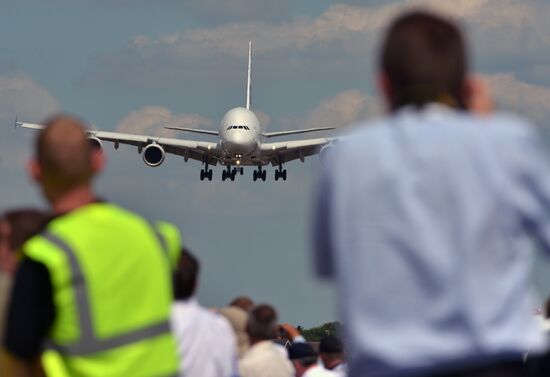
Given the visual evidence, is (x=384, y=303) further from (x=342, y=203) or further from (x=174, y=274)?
(x=174, y=274)

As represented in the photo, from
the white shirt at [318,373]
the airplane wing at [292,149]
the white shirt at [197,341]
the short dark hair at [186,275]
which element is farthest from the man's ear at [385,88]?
the airplane wing at [292,149]

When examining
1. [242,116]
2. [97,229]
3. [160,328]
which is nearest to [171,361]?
[160,328]

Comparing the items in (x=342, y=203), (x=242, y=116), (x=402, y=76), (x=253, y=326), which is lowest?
(x=253, y=326)

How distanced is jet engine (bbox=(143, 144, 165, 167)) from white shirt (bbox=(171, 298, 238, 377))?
5690cm

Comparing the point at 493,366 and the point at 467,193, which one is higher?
the point at 467,193

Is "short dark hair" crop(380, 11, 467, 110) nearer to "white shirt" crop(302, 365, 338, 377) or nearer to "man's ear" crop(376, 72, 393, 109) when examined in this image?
"man's ear" crop(376, 72, 393, 109)

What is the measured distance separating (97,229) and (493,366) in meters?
1.58

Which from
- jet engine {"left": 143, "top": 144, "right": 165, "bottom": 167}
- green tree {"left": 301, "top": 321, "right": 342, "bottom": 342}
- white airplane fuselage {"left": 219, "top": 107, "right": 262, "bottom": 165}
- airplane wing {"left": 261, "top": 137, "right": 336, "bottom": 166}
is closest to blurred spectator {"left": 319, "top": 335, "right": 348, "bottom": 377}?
green tree {"left": 301, "top": 321, "right": 342, "bottom": 342}

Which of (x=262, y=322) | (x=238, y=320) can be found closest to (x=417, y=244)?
(x=262, y=322)

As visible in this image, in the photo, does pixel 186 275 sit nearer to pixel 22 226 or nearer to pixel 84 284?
pixel 22 226

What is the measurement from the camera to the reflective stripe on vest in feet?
15.7

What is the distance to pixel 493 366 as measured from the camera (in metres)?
4.11

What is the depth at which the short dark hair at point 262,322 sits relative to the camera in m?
9.92

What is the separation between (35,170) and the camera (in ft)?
16.6
